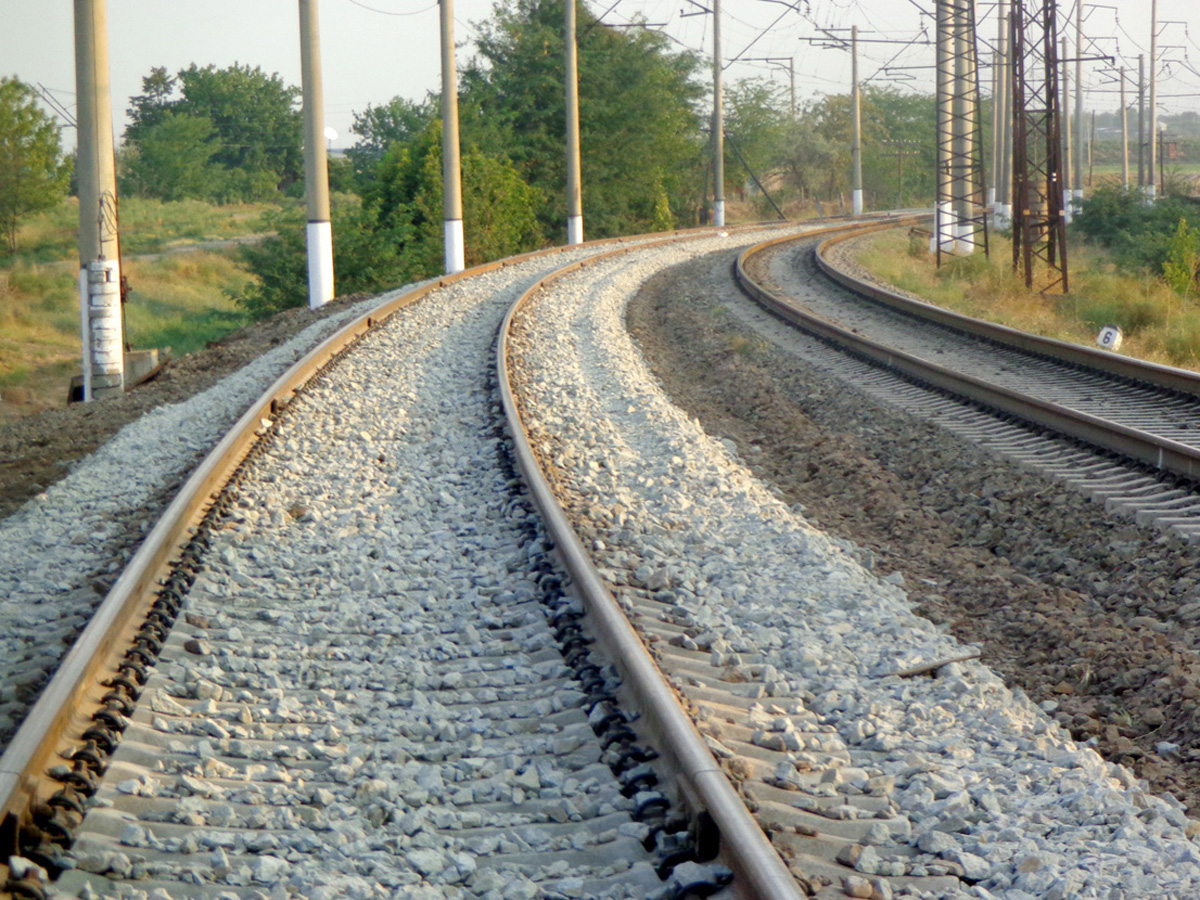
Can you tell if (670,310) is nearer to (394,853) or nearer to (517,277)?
(517,277)

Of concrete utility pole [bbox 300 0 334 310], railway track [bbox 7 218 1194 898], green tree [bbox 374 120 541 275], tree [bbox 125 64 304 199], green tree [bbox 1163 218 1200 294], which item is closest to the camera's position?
railway track [bbox 7 218 1194 898]

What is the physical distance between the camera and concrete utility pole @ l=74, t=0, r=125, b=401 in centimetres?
1333

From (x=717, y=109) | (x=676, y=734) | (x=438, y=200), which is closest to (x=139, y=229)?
(x=717, y=109)

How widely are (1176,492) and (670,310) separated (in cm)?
1215

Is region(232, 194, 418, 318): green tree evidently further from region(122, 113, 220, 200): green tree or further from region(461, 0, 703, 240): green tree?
region(122, 113, 220, 200): green tree

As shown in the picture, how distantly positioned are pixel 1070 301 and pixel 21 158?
1958 inches

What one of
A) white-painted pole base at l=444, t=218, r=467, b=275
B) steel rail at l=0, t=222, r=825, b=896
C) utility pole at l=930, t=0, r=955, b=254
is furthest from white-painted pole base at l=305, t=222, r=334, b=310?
utility pole at l=930, t=0, r=955, b=254

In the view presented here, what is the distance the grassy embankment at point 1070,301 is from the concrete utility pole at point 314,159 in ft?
34.6

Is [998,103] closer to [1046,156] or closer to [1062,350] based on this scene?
[1046,156]

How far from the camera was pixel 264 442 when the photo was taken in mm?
8281

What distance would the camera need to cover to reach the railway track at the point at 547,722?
3172 mm

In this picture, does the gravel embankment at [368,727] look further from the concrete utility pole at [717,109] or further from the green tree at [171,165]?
the green tree at [171,165]

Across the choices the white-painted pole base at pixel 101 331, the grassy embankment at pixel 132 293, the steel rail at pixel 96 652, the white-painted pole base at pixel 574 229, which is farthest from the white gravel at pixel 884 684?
the white-painted pole base at pixel 574 229

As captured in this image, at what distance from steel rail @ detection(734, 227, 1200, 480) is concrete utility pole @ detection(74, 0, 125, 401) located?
8454mm
